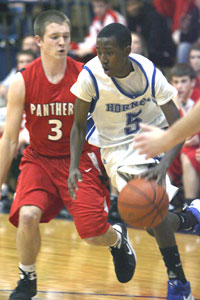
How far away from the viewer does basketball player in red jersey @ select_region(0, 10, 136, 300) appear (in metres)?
4.04

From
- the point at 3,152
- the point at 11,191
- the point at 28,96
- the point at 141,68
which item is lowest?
the point at 11,191

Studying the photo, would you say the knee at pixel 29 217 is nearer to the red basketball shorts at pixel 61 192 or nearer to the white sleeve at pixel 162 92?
the red basketball shorts at pixel 61 192

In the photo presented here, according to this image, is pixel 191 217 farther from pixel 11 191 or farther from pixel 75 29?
pixel 75 29

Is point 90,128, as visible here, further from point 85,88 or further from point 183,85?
point 183,85

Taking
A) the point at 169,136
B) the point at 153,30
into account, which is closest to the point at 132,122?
the point at 169,136

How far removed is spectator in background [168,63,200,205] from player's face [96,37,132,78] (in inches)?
106

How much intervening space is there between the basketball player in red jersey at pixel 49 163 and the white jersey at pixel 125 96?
0.42 metres

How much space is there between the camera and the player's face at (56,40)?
438 cm

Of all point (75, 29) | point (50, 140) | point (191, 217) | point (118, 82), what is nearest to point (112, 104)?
point (118, 82)

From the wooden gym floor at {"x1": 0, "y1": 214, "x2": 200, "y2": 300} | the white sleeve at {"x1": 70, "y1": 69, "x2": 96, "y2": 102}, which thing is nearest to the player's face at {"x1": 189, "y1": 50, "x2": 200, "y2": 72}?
the wooden gym floor at {"x1": 0, "y1": 214, "x2": 200, "y2": 300}

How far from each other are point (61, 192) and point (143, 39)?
5.15 meters

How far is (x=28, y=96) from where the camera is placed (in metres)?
4.28

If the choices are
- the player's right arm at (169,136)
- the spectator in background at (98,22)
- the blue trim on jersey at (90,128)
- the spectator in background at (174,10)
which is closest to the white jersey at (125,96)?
the blue trim on jersey at (90,128)

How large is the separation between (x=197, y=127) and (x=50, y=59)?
1768 mm
